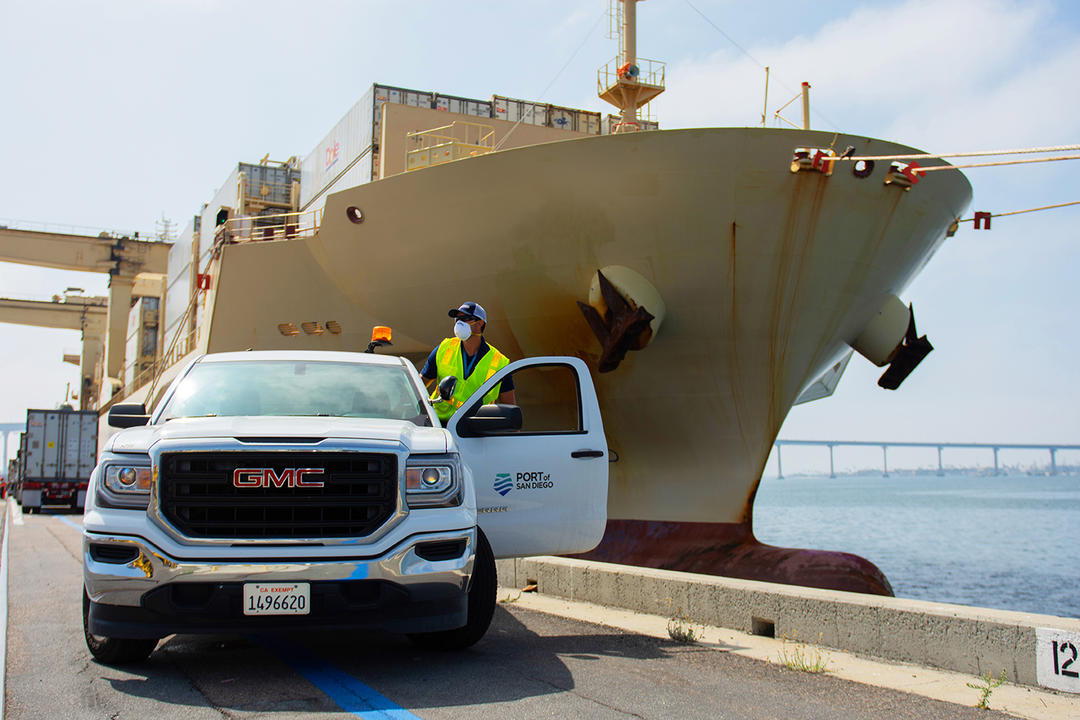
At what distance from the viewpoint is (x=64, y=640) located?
5.37 m

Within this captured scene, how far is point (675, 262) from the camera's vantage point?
462 inches

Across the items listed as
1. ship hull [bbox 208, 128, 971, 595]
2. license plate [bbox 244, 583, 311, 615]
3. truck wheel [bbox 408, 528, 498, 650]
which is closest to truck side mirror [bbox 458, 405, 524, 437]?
truck wheel [bbox 408, 528, 498, 650]

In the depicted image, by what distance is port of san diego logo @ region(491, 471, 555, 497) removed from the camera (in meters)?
5.18

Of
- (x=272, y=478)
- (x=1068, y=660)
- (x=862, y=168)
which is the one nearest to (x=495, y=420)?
(x=272, y=478)

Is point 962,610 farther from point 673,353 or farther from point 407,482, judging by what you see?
point 673,353

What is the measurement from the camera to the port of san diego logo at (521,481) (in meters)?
5.18

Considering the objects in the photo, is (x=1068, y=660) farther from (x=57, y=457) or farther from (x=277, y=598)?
(x=57, y=457)

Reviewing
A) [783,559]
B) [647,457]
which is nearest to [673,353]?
[647,457]

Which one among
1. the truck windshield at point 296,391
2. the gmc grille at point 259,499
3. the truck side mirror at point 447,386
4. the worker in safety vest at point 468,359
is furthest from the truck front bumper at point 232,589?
the worker in safety vest at point 468,359

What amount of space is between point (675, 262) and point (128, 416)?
815 centimetres

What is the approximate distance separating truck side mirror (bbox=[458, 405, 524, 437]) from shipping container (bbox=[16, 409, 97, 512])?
27.2 meters

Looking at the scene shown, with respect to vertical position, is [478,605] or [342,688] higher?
[478,605]

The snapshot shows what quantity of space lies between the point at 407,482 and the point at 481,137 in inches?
542

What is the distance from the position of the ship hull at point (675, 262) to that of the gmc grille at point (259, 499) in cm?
803
